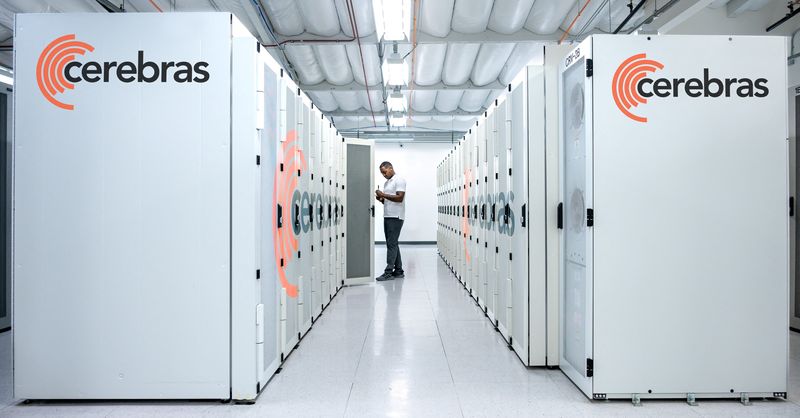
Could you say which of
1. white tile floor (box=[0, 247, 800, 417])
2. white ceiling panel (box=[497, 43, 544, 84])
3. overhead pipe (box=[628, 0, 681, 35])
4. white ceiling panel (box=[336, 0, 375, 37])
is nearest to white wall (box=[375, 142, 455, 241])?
white ceiling panel (box=[497, 43, 544, 84])

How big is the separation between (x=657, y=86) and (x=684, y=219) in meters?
0.67

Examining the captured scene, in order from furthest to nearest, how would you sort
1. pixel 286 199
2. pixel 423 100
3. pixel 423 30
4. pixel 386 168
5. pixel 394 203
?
1. pixel 423 100
2. pixel 394 203
3. pixel 386 168
4. pixel 423 30
5. pixel 286 199

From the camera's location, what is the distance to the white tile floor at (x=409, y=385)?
2.40 meters

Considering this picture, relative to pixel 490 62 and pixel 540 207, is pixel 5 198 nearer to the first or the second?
pixel 540 207

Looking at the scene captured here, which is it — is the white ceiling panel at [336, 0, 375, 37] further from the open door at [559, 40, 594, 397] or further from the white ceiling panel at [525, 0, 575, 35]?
the open door at [559, 40, 594, 397]

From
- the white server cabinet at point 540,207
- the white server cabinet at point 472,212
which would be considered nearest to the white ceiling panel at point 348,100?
the white server cabinet at point 472,212

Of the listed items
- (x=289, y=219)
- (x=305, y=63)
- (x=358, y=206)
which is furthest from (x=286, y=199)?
(x=305, y=63)

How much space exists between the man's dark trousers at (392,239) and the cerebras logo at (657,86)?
14.7 ft

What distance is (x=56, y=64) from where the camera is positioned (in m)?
2.46

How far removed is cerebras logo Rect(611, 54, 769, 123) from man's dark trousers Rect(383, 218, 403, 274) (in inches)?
177

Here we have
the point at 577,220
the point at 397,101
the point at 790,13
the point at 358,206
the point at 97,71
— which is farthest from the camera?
the point at 397,101

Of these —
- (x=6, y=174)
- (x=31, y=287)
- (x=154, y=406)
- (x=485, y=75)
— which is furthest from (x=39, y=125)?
(x=485, y=75)

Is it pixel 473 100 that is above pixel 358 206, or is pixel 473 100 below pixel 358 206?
above

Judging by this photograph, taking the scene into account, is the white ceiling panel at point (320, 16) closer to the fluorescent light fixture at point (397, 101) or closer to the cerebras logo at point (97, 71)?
the fluorescent light fixture at point (397, 101)
